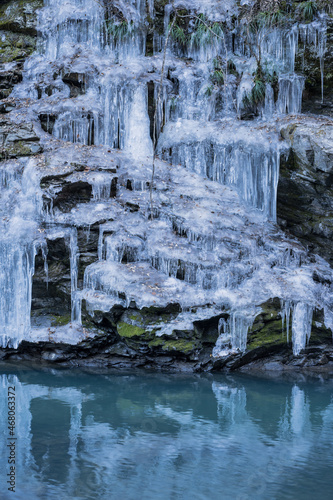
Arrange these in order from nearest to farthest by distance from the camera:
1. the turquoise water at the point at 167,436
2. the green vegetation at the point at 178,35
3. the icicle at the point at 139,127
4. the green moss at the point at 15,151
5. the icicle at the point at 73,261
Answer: the turquoise water at the point at 167,436 < the icicle at the point at 73,261 < the green moss at the point at 15,151 < the icicle at the point at 139,127 < the green vegetation at the point at 178,35

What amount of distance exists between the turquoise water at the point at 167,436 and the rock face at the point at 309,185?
3743mm

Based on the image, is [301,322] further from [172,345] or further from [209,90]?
[209,90]

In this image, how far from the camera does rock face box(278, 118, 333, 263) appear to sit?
35.6 feet

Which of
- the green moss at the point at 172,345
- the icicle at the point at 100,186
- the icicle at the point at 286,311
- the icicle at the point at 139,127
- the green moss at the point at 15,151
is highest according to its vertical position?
the icicle at the point at 139,127

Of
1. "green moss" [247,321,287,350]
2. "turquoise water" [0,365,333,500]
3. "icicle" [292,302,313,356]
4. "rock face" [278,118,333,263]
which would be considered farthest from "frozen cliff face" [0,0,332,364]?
"turquoise water" [0,365,333,500]

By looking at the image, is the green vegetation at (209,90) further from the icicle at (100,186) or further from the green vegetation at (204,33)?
the icicle at (100,186)

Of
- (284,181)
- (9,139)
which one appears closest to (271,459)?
(284,181)

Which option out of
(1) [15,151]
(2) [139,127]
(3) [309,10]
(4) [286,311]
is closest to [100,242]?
(1) [15,151]

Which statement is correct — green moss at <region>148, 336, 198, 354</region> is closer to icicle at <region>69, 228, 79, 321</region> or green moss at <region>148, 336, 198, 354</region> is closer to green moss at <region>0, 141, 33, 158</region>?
icicle at <region>69, 228, 79, 321</region>

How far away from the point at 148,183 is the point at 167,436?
7.07 metres

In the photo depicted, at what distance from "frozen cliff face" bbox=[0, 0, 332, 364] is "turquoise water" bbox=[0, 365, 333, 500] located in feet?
3.76

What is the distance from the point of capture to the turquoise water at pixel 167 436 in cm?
502

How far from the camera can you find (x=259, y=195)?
12.1m

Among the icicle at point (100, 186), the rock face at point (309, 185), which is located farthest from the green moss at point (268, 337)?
the icicle at point (100, 186)
